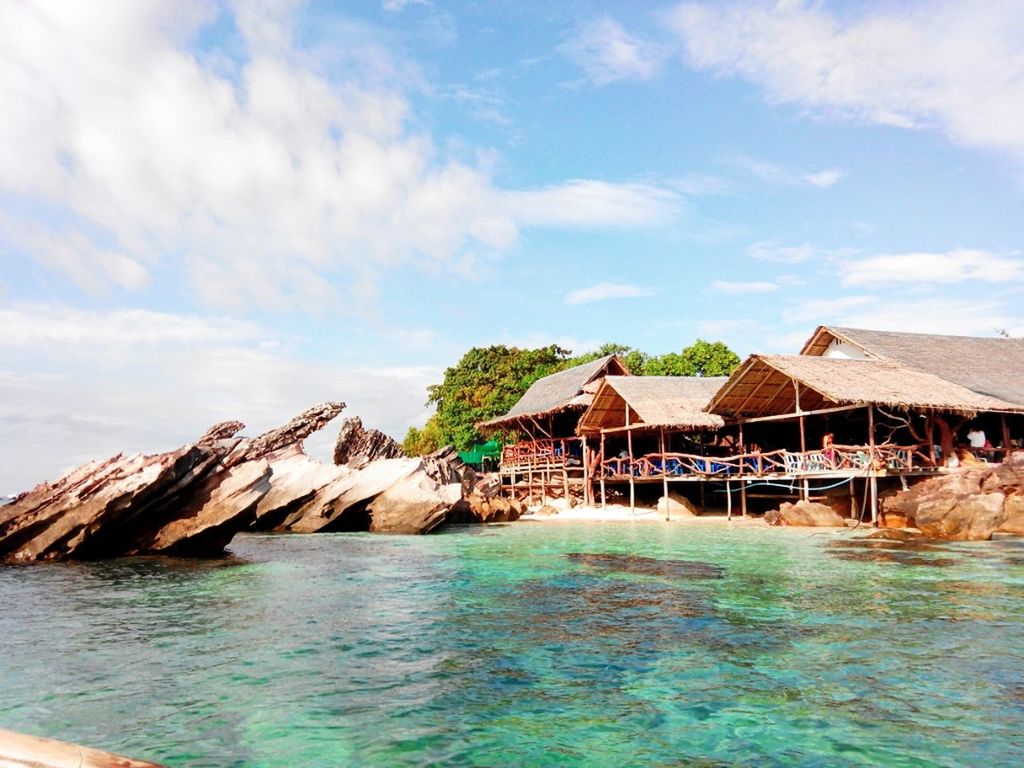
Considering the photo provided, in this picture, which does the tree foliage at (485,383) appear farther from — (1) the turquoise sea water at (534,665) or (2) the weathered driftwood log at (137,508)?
(1) the turquoise sea water at (534,665)

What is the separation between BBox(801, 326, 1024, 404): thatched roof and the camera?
2539 cm

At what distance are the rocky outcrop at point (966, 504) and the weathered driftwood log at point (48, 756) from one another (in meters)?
19.0

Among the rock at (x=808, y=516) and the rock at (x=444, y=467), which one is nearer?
the rock at (x=808, y=516)

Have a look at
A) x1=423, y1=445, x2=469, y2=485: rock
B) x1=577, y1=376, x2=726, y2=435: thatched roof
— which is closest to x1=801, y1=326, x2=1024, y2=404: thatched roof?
x1=577, y1=376, x2=726, y2=435: thatched roof

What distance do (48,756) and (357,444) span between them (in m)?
30.9

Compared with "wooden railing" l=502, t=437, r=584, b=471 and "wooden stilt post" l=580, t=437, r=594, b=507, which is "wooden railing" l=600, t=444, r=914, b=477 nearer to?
"wooden stilt post" l=580, t=437, r=594, b=507

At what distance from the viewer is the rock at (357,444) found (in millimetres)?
32003

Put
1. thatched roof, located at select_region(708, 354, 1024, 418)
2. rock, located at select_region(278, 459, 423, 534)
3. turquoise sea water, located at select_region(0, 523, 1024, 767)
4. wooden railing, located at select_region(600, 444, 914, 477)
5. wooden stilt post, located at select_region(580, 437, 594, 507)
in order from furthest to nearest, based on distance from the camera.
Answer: wooden stilt post, located at select_region(580, 437, 594, 507), rock, located at select_region(278, 459, 423, 534), wooden railing, located at select_region(600, 444, 914, 477), thatched roof, located at select_region(708, 354, 1024, 418), turquoise sea water, located at select_region(0, 523, 1024, 767)

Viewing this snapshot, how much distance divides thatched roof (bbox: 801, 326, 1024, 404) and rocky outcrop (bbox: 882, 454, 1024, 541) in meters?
4.93

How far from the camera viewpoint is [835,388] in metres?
21.4

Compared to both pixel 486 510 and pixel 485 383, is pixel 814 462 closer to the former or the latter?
pixel 486 510

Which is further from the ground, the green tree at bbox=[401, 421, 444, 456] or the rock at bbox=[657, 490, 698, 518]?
the green tree at bbox=[401, 421, 444, 456]

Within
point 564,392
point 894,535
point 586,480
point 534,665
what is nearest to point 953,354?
point 894,535

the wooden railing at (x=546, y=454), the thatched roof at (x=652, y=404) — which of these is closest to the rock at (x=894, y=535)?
the thatched roof at (x=652, y=404)
